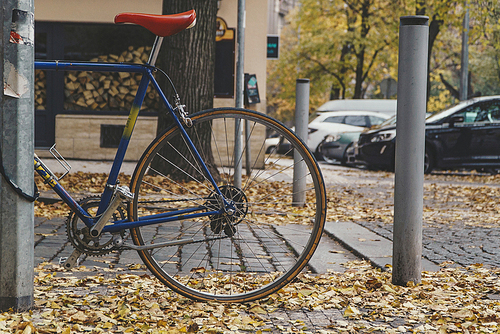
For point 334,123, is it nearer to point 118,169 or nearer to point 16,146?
point 118,169

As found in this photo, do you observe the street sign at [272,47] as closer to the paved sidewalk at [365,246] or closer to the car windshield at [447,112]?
the car windshield at [447,112]

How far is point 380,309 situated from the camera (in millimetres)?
3518

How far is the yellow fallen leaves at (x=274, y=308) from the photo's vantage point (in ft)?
10.3

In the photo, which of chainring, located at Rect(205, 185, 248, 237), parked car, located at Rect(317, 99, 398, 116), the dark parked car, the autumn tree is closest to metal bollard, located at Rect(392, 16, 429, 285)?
chainring, located at Rect(205, 185, 248, 237)

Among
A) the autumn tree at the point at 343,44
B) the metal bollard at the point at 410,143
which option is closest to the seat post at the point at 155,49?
the metal bollard at the point at 410,143

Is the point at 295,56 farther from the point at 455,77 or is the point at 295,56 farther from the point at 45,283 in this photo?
the point at 45,283

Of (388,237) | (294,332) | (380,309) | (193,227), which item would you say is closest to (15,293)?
(193,227)

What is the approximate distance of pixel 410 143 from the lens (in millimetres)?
3975

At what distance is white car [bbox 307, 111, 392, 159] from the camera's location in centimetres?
1922

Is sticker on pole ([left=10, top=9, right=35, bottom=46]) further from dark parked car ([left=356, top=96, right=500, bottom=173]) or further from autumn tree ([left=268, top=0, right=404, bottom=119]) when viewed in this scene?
autumn tree ([left=268, top=0, right=404, bottom=119])

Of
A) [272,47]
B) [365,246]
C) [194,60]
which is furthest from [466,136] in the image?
[365,246]

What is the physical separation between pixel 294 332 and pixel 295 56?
111 feet

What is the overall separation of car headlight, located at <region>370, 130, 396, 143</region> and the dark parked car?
0.93 m

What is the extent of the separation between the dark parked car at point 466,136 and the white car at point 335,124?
524cm
